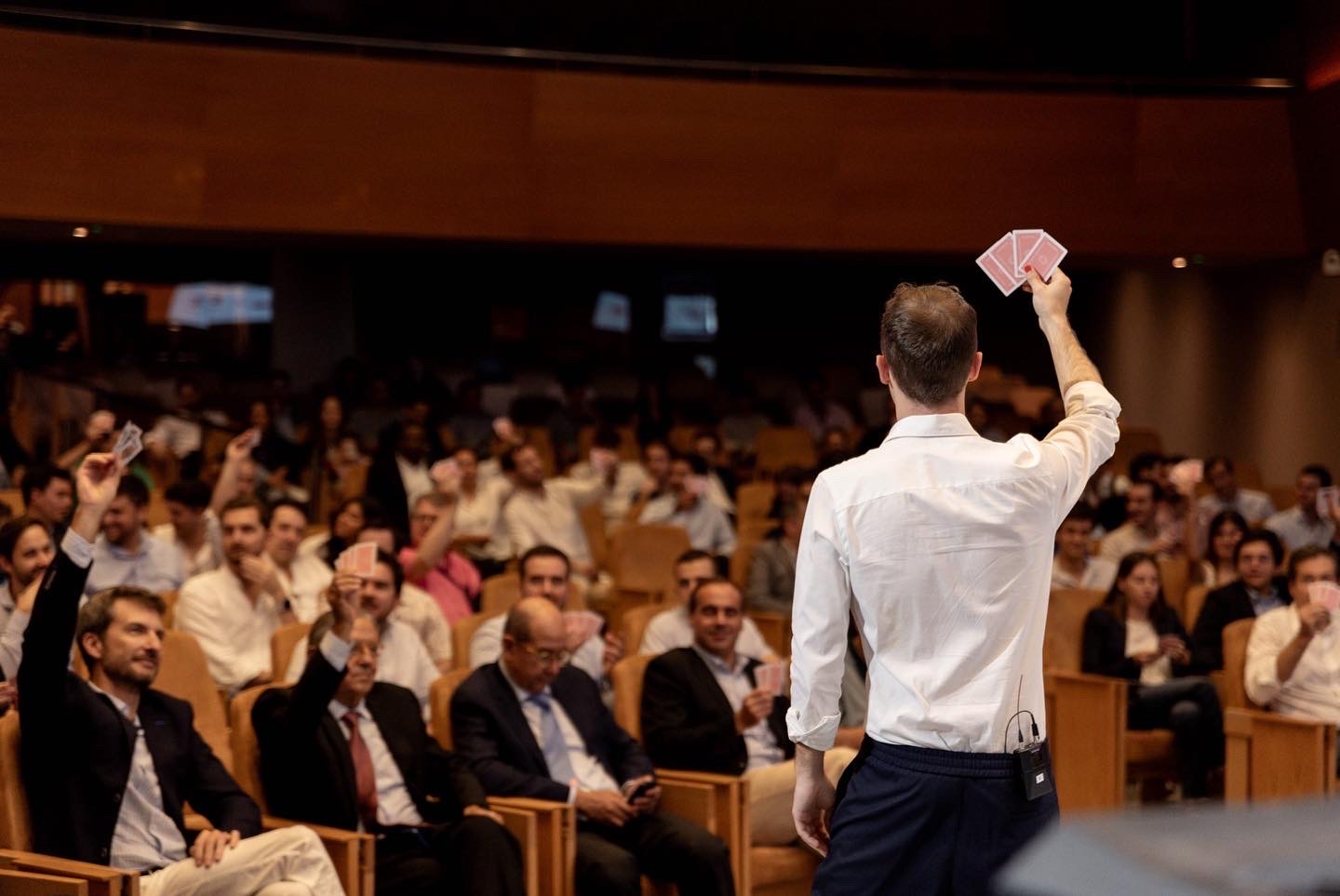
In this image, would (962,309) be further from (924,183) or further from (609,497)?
(924,183)

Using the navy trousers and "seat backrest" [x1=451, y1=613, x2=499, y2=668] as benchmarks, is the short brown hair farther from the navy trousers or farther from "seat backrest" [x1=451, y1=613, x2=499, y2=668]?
"seat backrest" [x1=451, y1=613, x2=499, y2=668]

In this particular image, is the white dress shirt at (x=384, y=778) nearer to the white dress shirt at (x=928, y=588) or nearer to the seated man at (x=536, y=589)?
the seated man at (x=536, y=589)

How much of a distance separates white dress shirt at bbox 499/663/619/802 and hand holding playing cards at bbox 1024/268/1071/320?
7.86ft

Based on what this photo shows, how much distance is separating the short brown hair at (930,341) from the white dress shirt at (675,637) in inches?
126

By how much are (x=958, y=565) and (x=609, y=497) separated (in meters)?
7.21

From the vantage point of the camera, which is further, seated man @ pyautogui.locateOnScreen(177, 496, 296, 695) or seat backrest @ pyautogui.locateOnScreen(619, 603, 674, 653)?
seat backrest @ pyautogui.locateOnScreen(619, 603, 674, 653)

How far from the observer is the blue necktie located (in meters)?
4.46

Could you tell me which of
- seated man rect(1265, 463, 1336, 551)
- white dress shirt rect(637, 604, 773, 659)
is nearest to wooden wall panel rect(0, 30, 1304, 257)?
seated man rect(1265, 463, 1336, 551)

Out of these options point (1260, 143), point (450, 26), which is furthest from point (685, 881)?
point (450, 26)

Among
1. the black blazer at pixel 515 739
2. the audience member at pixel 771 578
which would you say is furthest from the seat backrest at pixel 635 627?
the audience member at pixel 771 578

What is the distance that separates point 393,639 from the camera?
4941 millimetres

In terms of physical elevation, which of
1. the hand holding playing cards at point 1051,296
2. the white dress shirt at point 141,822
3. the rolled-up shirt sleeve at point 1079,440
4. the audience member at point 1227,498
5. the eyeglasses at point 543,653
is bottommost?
the white dress shirt at point 141,822

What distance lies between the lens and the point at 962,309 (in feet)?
7.20

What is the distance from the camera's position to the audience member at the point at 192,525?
20.4 ft
